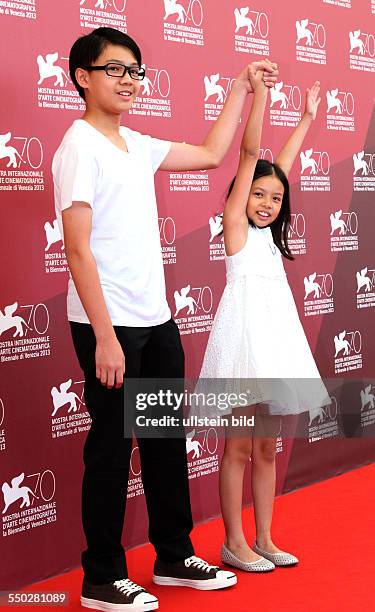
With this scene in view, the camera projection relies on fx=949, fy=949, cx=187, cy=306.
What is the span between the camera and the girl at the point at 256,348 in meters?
2.79

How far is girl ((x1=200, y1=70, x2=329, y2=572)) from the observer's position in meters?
2.79

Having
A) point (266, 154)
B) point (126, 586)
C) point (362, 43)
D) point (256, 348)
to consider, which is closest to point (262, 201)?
point (256, 348)

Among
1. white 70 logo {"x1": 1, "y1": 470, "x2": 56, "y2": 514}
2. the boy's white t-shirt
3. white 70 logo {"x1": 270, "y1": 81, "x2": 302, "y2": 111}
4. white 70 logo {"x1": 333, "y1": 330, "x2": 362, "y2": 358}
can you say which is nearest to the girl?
the boy's white t-shirt

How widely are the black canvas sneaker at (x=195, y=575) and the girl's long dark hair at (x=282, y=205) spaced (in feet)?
3.19

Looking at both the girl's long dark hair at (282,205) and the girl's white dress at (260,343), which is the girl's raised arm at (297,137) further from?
the girl's white dress at (260,343)

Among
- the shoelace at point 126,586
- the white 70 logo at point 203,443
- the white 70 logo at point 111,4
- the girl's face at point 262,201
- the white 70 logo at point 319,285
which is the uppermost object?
the white 70 logo at point 111,4

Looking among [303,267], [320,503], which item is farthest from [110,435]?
[303,267]

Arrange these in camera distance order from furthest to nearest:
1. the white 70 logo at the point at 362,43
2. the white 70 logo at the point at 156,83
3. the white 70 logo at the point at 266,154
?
1. the white 70 logo at the point at 362,43
2. the white 70 logo at the point at 266,154
3. the white 70 logo at the point at 156,83

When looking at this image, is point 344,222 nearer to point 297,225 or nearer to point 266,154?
point 297,225

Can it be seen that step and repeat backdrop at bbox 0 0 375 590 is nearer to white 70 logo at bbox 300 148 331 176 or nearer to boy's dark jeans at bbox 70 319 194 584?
white 70 logo at bbox 300 148 331 176

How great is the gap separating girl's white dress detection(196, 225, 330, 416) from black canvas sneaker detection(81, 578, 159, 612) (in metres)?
0.60

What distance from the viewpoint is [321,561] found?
297 centimetres

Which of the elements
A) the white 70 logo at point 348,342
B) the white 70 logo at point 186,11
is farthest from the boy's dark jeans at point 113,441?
the white 70 logo at point 348,342

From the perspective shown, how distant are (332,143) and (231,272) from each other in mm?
1458
